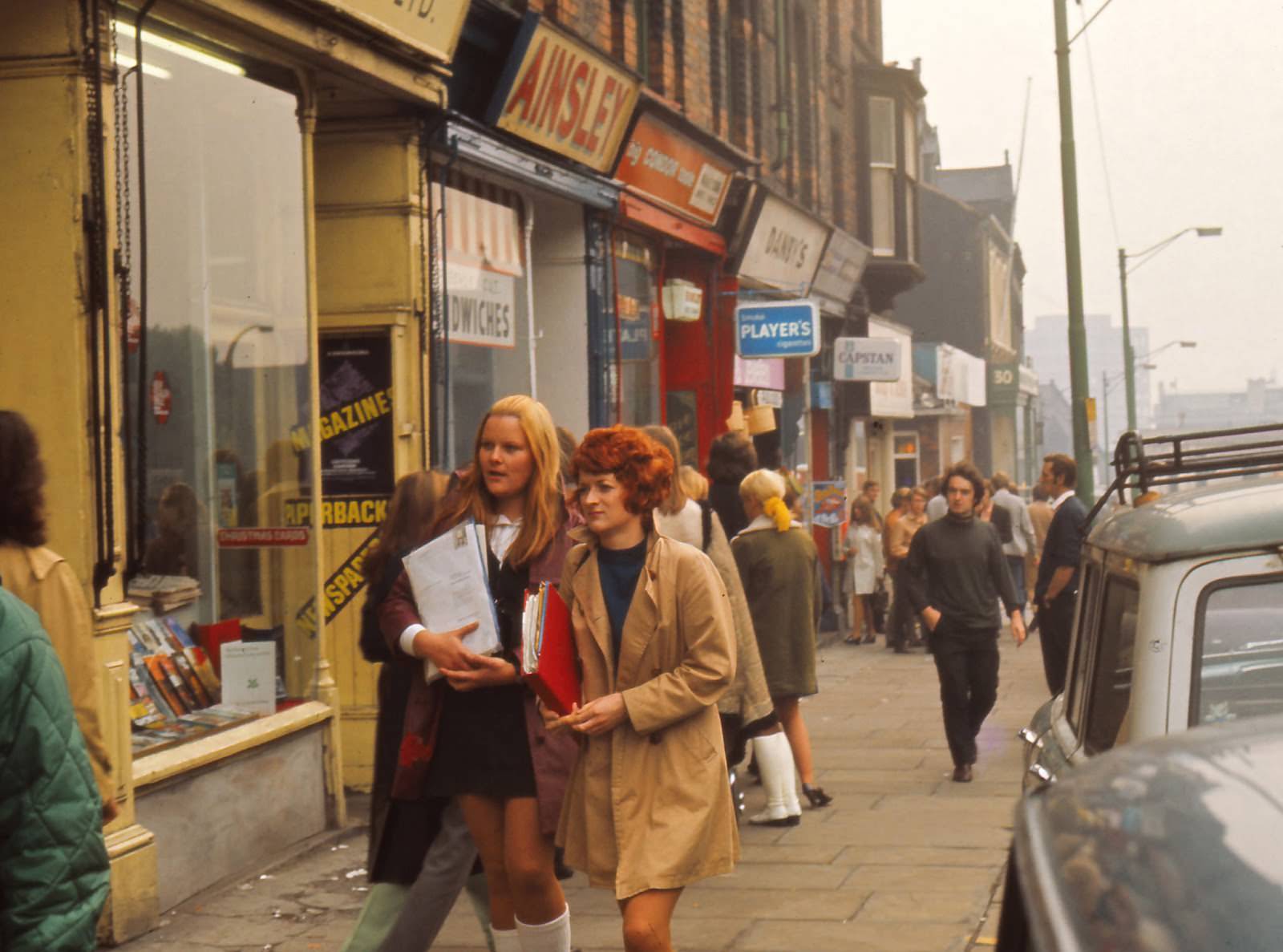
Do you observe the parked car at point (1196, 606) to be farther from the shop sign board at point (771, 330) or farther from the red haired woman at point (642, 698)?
the shop sign board at point (771, 330)

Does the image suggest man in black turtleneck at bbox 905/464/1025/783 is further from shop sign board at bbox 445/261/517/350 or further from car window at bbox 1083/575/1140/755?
car window at bbox 1083/575/1140/755

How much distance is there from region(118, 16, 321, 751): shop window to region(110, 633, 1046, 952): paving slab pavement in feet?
2.68

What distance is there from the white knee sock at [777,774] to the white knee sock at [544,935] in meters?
3.74

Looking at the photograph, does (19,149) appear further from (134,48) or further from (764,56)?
(764,56)

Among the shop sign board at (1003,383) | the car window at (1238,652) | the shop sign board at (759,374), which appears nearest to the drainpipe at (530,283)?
the shop sign board at (759,374)

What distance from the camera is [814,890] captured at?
7574 mm

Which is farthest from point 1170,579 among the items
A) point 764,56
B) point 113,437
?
point 764,56

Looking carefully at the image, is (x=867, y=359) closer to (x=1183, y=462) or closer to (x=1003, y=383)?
(x=1183, y=462)

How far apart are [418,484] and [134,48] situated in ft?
9.64

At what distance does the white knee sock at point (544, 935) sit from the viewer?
5.02m

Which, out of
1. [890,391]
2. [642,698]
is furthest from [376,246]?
[890,391]

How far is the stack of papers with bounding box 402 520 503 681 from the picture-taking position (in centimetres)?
498

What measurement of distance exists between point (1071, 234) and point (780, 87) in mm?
3792

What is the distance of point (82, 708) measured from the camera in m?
4.20
